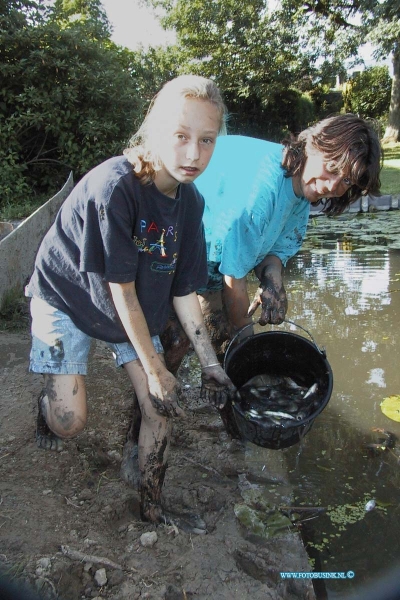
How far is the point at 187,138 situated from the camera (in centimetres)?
190

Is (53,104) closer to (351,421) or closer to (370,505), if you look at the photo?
(351,421)

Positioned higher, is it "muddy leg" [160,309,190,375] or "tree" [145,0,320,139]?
"tree" [145,0,320,139]

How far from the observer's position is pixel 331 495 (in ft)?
8.34

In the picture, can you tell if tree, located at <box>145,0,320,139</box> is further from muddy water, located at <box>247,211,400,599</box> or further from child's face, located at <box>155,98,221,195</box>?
child's face, located at <box>155,98,221,195</box>

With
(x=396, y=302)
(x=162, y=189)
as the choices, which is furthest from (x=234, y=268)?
(x=396, y=302)

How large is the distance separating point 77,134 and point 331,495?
6382 millimetres

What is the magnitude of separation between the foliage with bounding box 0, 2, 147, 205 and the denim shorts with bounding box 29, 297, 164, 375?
16.8 ft

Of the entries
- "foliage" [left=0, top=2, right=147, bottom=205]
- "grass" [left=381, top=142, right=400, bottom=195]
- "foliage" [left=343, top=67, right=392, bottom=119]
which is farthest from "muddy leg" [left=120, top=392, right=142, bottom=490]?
"foliage" [left=343, top=67, right=392, bottom=119]

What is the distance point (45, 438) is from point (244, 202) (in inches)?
54.4

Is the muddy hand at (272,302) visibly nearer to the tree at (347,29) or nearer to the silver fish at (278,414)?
the silver fish at (278,414)

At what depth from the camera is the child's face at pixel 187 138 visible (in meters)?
1.89

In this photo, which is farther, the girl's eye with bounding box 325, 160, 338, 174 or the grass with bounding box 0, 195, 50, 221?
the grass with bounding box 0, 195, 50, 221

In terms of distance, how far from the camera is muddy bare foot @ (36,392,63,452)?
2.46 m

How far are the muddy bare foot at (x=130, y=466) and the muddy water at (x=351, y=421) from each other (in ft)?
2.46
